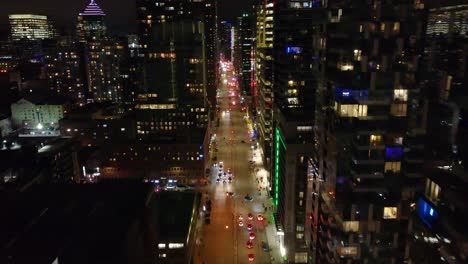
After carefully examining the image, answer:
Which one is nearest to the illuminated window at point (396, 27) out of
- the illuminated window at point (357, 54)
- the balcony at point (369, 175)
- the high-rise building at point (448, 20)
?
the high-rise building at point (448, 20)

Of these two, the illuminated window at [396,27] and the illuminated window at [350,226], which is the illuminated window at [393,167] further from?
the illuminated window at [396,27]

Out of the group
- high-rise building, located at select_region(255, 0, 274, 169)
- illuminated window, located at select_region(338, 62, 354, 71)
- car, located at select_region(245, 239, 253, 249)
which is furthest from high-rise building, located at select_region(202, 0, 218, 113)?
illuminated window, located at select_region(338, 62, 354, 71)

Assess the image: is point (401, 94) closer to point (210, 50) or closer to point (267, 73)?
point (267, 73)

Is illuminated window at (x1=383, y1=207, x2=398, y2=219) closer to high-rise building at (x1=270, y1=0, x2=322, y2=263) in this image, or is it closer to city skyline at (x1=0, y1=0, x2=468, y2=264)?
city skyline at (x1=0, y1=0, x2=468, y2=264)

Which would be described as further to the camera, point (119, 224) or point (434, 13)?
point (119, 224)

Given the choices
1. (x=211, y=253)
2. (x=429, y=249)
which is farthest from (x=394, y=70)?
(x=211, y=253)

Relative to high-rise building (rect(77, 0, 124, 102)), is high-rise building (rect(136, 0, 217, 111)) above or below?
above

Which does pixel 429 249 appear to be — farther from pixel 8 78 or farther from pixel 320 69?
pixel 8 78
